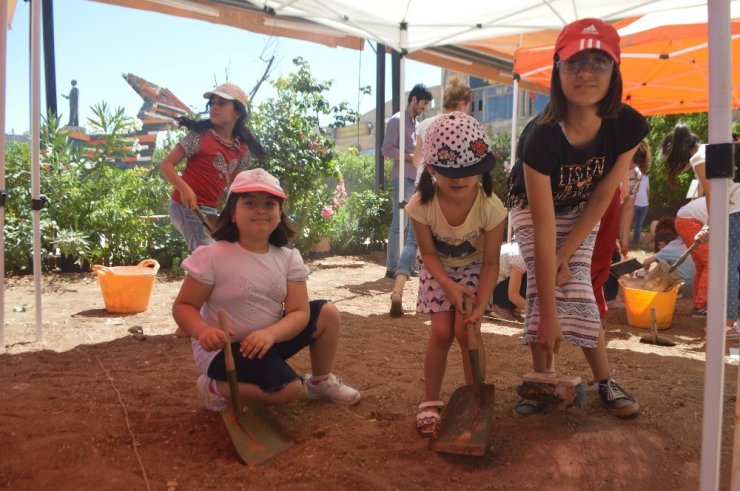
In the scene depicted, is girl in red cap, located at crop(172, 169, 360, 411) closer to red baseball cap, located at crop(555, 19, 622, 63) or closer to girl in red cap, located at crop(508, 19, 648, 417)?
girl in red cap, located at crop(508, 19, 648, 417)

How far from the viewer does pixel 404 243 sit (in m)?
5.86

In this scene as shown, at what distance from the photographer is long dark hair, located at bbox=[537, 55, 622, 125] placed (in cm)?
202

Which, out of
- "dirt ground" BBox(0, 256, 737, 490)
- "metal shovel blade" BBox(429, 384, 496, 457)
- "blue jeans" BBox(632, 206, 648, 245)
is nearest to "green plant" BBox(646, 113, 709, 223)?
"blue jeans" BBox(632, 206, 648, 245)

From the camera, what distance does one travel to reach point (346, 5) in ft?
16.6

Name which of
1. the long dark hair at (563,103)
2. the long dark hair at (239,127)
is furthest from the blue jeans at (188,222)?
the long dark hair at (563,103)

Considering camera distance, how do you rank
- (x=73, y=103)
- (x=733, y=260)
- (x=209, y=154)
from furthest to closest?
(x=73, y=103) < (x=733, y=260) < (x=209, y=154)

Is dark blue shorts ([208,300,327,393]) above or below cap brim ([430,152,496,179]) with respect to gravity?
below

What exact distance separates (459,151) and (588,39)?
1.71ft

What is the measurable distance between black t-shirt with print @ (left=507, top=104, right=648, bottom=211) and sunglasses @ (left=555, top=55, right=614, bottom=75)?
0.20 meters

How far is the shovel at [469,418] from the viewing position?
1.89 metres

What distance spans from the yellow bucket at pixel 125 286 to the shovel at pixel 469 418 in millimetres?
2922

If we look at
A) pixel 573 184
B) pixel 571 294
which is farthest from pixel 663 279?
pixel 573 184

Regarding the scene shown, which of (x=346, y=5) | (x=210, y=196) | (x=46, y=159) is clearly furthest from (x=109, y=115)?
(x=210, y=196)

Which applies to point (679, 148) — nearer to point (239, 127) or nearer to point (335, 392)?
point (239, 127)
